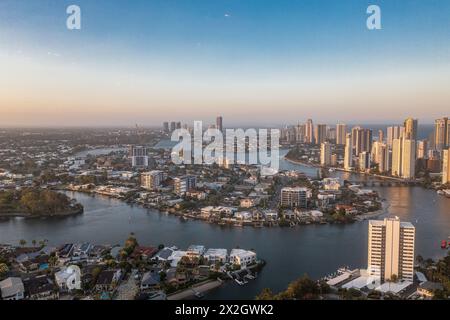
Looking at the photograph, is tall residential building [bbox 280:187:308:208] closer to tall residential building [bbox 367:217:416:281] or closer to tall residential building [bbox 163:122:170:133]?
tall residential building [bbox 163:122:170:133]

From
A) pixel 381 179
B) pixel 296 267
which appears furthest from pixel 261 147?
pixel 296 267

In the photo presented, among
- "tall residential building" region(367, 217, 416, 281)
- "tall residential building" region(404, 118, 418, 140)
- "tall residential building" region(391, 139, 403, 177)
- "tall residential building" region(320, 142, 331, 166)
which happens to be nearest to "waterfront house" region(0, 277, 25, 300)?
"tall residential building" region(367, 217, 416, 281)

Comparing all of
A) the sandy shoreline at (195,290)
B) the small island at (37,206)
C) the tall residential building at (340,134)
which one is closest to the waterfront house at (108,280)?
the sandy shoreline at (195,290)

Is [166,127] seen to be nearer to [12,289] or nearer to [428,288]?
[12,289]

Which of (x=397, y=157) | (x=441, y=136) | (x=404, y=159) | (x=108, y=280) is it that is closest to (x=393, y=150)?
(x=397, y=157)

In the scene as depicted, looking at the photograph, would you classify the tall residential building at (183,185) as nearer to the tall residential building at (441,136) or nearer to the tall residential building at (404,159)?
the tall residential building at (404,159)
